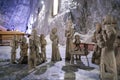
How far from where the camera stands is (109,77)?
21.1 feet

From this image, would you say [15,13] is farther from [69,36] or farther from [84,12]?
[69,36]

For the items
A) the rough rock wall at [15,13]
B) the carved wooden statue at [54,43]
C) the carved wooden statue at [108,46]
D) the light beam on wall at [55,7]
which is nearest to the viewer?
the carved wooden statue at [108,46]

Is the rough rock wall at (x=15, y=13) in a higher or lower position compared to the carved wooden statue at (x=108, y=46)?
higher

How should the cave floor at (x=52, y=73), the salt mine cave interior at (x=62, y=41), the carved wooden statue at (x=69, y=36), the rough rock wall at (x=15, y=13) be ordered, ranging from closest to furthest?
the salt mine cave interior at (x=62, y=41) < the cave floor at (x=52, y=73) < the carved wooden statue at (x=69, y=36) < the rough rock wall at (x=15, y=13)

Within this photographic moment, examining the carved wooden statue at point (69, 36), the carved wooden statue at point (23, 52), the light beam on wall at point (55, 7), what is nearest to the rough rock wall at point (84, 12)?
the light beam on wall at point (55, 7)

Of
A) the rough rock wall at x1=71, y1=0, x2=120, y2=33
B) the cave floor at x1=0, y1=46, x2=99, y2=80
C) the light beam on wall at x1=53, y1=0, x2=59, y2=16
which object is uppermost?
the light beam on wall at x1=53, y1=0, x2=59, y2=16

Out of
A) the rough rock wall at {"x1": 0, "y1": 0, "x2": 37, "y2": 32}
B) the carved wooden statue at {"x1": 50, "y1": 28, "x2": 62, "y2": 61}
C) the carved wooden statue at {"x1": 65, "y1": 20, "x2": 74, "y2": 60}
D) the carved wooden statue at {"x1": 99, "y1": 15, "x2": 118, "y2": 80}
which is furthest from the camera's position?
the rough rock wall at {"x1": 0, "y1": 0, "x2": 37, "y2": 32}

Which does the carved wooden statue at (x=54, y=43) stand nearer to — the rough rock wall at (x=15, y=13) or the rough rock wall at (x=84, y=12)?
the rough rock wall at (x=84, y=12)

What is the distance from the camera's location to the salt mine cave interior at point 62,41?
238 inches

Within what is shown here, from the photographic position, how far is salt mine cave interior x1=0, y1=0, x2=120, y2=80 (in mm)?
6055

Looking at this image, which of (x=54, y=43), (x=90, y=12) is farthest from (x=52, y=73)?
(x=90, y=12)

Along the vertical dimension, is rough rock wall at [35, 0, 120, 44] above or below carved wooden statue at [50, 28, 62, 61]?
above

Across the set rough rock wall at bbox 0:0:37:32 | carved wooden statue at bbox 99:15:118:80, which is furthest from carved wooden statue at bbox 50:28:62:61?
rough rock wall at bbox 0:0:37:32

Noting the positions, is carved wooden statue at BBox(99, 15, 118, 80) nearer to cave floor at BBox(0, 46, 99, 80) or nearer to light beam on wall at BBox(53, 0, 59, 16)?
cave floor at BBox(0, 46, 99, 80)
